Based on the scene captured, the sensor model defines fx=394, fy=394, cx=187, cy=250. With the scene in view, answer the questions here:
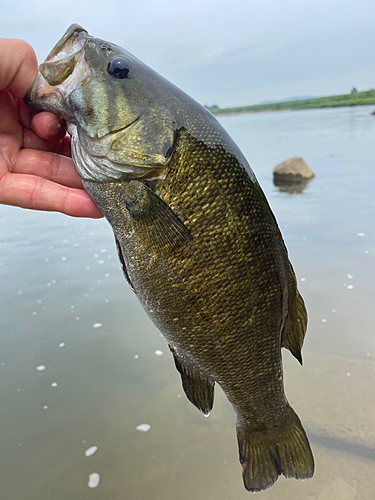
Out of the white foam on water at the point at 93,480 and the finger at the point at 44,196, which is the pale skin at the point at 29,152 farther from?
the white foam on water at the point at 93,480

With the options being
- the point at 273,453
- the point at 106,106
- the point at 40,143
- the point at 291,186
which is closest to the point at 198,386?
the point at 273,453

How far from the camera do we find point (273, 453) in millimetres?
2023

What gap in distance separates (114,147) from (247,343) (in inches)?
39.9

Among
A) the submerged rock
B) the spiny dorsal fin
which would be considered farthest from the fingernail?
the submerged rock

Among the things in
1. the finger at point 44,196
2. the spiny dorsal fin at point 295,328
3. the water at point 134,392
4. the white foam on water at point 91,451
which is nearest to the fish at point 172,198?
the spiny dorsal fin at point 295,328

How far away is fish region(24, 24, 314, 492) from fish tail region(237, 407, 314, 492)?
56 centimetres

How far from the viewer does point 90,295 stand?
5.21m

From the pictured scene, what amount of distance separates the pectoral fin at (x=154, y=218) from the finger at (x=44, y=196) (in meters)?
0.45

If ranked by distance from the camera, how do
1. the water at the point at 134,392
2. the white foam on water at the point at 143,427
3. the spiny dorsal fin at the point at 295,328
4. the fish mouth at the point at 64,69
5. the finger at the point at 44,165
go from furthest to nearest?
the white foam on water at the point at 143,427
the water at the point at 134,392
the finger at the point at 44,165
the spiny dorsal fin at the point at 295,328
the fish mouth at the point at 64,69

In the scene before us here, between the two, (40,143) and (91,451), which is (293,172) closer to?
(91,451)

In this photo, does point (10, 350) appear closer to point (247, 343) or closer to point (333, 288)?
point (247, 343)

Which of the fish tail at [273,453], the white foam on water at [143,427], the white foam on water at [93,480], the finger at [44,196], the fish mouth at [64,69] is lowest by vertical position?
the white foam on water at [93,480]

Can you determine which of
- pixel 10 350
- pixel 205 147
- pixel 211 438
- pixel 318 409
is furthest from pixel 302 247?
pixel 205 147

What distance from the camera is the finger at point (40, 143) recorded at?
2264 millimetres
